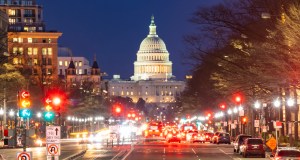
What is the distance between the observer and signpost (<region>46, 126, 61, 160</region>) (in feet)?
114

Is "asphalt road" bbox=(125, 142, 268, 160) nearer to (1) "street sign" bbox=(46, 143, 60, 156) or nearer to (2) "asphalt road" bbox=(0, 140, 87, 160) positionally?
(2) "asphalt road" bbox=(0, 140, 87, 160)

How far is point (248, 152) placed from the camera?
2349 inches

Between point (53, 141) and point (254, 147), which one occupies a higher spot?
point (53, 141)

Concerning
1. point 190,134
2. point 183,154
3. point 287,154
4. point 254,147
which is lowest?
point 183,154

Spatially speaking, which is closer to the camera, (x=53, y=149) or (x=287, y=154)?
(x=53, y=149)

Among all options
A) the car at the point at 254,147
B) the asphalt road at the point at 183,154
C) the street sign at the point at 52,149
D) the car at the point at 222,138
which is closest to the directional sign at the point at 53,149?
the street sign at the point at 52,149

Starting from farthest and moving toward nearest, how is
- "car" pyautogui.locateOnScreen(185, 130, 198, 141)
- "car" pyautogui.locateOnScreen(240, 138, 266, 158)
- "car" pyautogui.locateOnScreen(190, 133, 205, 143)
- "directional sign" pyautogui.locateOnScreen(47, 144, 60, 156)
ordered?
1. "car" pyautogui.locateOnScreen(185, 130, 198, 141)
2. "car" pyautogui.locateOnScreen(190, 133, 205, 143)
3. "car" pyautogui.locateOnScreen(240, 138, 266, 158)
4. "directional sign" pyautogui.locateOnScreen(47, 144, 60, 156)

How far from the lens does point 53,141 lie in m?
34.9

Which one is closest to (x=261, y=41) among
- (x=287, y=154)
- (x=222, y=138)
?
(x=287, y=154)

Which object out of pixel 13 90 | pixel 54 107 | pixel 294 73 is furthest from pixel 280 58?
pixel 13 90

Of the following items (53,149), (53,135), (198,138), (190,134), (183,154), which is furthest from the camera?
(190,134)

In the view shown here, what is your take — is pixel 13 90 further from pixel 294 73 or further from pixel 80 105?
pixel 80 105

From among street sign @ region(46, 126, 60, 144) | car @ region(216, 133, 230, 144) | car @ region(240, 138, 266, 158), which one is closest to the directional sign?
street sign @ region(46, 126, 60, 144)

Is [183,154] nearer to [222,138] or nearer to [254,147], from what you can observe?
[254,147]
